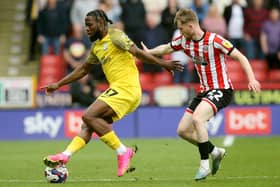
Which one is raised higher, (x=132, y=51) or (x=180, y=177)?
(x=132, y=51)

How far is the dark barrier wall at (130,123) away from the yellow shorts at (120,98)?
887 centimetres

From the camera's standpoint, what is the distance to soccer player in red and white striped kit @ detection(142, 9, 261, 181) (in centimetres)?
1180

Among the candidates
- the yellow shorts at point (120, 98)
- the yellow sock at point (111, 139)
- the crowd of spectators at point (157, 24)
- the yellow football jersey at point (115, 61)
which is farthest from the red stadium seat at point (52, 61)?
the yellow sock at point (111, 139)

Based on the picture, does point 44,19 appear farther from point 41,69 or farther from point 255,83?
point 255,83

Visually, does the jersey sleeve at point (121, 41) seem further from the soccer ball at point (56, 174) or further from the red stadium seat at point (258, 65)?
the red stadium seat at point (258, 65)

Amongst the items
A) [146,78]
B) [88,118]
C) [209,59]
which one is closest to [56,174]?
[88,118]

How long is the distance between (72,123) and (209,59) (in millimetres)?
9039

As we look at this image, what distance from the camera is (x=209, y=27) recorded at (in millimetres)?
22797

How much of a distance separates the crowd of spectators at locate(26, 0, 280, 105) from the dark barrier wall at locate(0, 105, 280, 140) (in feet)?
6.65

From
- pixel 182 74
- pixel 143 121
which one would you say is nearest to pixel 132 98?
pixel 143 121

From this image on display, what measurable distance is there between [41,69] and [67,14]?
1.59m

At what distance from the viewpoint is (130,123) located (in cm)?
2080

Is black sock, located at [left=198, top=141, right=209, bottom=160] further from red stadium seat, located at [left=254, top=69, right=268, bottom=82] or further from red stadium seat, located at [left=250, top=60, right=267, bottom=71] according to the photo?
red stadium seat, located at [left=250, top=60, right=267, bottom=71]

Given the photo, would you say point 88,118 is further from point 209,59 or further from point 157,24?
point 157,24
